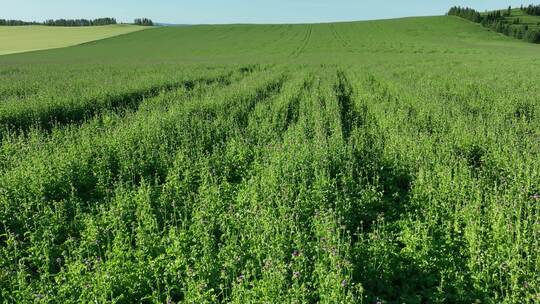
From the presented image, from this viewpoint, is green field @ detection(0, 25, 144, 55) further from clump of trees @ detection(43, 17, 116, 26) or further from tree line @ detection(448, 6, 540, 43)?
tree line @ detection(448, 6, 540, 43)

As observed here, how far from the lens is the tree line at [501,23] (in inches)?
3332

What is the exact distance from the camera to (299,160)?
8586 millimetres

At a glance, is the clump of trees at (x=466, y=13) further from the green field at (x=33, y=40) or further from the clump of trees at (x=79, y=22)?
the clump of trees at (x=79, y=22)

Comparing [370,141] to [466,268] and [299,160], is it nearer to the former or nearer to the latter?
[299,160]

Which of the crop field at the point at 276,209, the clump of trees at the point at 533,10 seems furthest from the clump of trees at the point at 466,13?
the crop field at the point at 276,209

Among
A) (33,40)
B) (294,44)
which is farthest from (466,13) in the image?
(33,40)

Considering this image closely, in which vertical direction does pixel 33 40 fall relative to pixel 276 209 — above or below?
above

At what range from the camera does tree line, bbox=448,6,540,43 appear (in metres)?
84.6

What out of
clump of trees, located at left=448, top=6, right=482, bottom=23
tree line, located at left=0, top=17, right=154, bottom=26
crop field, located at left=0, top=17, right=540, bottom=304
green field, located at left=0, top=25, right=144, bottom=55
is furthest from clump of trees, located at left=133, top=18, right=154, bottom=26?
crop field, located at left=0, top=17, right=540, bottom=304

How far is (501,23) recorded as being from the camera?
308ft

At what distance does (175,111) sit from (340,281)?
36.1ft

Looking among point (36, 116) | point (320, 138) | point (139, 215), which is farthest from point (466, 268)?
point (36, 116)

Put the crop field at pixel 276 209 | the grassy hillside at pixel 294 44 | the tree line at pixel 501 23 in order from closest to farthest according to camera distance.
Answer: the crop field at pixel 276 209
the grassy hillside at pixel 294 44
the tree line at pixel 501 23

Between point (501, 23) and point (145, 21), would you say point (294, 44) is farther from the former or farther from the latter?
point (145, 21)
